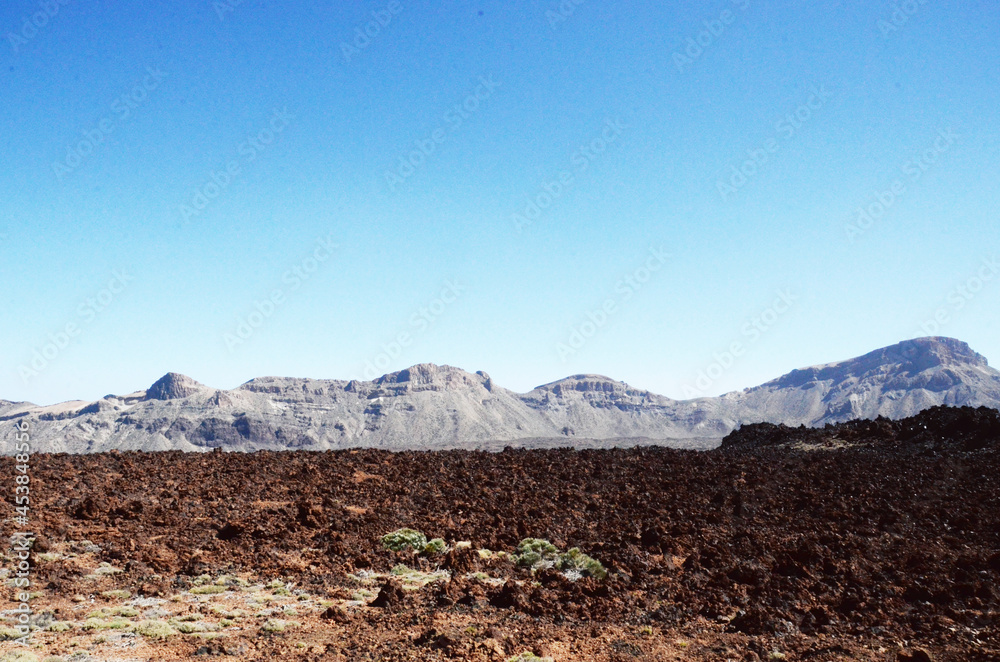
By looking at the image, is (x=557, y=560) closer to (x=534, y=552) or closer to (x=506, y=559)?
(x=534, y=552)

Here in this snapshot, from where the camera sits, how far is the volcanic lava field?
888 cm

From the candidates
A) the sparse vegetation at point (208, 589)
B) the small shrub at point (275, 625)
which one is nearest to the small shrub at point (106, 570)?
the sparse vegetation at point (208, 589)

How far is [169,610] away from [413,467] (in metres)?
9.79

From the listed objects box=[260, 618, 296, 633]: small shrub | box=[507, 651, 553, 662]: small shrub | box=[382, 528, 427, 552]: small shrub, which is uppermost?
box=[382, 528, 427, 552]: small shrub

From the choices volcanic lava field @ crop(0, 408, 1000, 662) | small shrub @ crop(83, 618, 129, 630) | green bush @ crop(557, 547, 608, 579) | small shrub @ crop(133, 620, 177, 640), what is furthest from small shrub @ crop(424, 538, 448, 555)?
small shrub @ crop(83, 618, 129, 630)

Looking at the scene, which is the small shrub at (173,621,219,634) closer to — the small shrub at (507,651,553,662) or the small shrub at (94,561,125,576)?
the small shrub at (94,561,125,576)

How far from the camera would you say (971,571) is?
38.3ft

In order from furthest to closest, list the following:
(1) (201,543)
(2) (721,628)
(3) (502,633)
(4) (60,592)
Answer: (1) (201,543) → (4) (60,592) → (2) (721,628) → (3) (502,633)

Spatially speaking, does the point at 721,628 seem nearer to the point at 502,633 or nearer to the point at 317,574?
the point at 502,633

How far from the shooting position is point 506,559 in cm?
1252

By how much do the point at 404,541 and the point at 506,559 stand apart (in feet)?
6.89

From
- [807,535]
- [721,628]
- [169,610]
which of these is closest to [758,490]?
[807,535]

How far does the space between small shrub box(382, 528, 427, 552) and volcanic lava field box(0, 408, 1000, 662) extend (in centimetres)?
14

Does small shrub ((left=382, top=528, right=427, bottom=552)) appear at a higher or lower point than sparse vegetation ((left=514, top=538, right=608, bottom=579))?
higher
